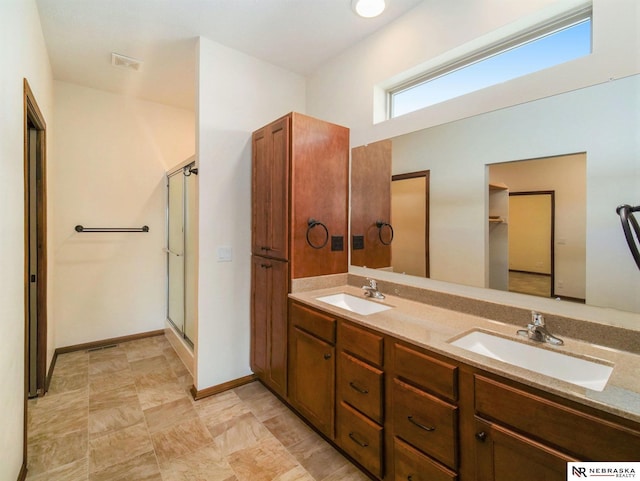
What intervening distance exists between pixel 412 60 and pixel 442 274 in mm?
1429

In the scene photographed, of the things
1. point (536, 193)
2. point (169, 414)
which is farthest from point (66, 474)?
point (536, 193)

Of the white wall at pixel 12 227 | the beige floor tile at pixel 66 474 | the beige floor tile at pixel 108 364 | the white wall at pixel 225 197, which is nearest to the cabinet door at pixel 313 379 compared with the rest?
the white wall at pixel 225 197

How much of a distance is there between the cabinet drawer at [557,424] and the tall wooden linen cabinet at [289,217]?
1.36 metres

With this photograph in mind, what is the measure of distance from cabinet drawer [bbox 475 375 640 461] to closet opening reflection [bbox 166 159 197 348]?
228cm

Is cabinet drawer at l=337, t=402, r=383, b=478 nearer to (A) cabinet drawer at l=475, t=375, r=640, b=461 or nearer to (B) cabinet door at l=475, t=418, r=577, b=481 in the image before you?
(B) cabinet door at l=475, t=418, r=577, b=481

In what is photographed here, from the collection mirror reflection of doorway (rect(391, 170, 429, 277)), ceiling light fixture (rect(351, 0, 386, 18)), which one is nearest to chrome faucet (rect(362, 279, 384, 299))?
mirror reflection of doorway (rect(391, 170, 429, 277))

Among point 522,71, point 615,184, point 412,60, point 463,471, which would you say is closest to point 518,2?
point 522,71

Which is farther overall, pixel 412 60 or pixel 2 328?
pixel 412 60

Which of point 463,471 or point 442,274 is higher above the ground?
point 442,274

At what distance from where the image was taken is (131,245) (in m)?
3.46

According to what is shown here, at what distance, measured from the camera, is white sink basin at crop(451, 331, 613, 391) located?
1.10 m

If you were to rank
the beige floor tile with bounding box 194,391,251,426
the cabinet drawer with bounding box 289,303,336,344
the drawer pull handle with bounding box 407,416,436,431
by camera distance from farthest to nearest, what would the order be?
the beige floor tile with bounding box 194,391,251,426
the cabinet drawer with bounding box 289,303,336,344
the drawer pull handle with bounding box 407,416,436,431

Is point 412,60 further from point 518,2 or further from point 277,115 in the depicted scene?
point 277,115

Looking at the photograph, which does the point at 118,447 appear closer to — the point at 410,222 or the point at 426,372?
the point at 426,372
